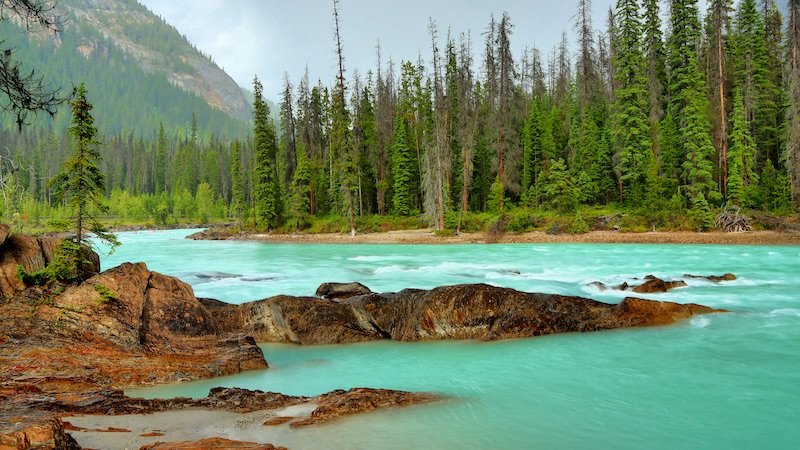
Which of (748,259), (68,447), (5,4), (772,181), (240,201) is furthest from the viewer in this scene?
(240,201)

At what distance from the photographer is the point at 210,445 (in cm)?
483

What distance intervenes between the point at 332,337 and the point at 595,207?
136ft

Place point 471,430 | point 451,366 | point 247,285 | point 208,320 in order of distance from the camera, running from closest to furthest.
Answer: point 471,430 → point 451,366 → point 208,320 → point 247,285

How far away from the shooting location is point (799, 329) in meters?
11.7

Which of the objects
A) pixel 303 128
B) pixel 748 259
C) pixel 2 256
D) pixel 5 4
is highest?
pixel 303 128

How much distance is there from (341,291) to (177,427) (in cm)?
944

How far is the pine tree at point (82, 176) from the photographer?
12.2 meters

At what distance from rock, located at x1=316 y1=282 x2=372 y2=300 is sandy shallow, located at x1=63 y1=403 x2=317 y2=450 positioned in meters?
8.44

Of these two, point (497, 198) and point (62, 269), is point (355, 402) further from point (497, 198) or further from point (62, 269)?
point (497, 198)

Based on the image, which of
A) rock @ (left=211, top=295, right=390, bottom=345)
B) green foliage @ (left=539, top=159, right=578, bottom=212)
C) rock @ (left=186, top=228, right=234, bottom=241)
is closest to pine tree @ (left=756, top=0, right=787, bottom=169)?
green foliage @ (left=539, top=159, right=578, bottom=212)

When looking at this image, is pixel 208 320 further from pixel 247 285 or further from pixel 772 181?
pixel 772 181

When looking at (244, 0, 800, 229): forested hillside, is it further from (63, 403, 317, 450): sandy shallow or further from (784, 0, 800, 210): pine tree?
(63, 403, 317, 450): sandy shallow

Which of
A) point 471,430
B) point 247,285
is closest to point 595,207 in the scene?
point 247,285

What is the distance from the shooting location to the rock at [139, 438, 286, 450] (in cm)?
475
